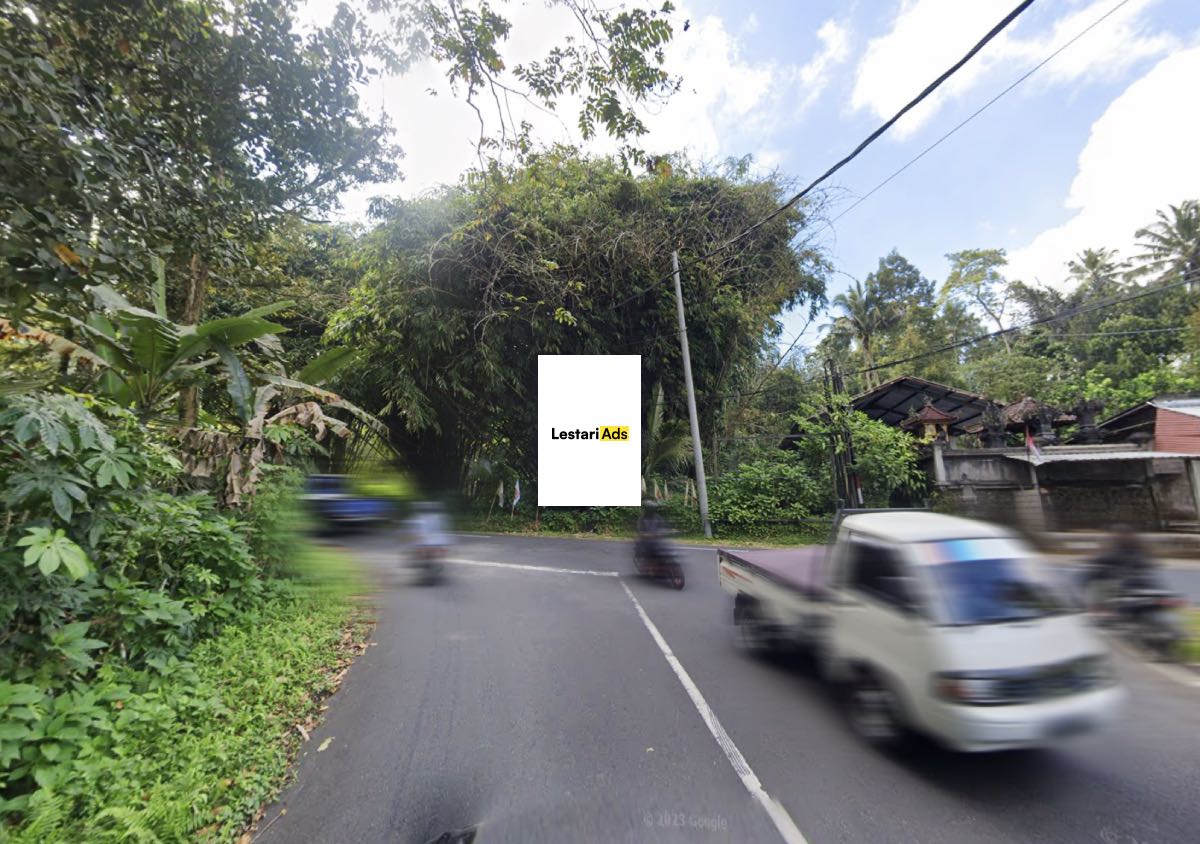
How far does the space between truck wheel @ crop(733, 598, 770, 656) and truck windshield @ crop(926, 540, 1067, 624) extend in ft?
9.07

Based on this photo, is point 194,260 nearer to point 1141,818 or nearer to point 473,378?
point 473,378

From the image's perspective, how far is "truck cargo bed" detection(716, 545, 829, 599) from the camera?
3.54 m

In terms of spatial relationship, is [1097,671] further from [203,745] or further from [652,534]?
[203,745]

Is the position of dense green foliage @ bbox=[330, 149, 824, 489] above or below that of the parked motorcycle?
above

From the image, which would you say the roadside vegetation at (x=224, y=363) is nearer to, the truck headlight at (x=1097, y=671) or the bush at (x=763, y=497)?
the truck headlight at (x=1097, y=671)

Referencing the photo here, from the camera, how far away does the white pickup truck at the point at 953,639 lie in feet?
5.10

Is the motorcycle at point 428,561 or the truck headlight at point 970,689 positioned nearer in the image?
the motorcycle at point 428,561

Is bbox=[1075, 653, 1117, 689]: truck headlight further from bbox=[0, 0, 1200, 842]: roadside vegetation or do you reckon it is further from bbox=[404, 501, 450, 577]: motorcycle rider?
bbox=[404, 501, 450, 577]: motorcycle rider

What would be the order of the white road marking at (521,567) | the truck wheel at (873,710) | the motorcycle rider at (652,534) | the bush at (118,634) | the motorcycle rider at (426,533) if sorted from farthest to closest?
the truck wheel at (873,710)
the motorcycle rider at (652,534)
the bush at (118,634)
the white road marking at (521,567)
the motorcycle rider at (426,533)

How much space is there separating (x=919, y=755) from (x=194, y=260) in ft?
18.7

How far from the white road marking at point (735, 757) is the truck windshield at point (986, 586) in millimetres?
1238

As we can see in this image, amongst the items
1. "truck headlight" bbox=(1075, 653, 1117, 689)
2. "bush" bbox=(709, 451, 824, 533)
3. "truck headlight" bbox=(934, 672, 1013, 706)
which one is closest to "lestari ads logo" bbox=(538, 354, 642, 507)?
"truck headlight" bbox=(1075, 653, 1117, 689)

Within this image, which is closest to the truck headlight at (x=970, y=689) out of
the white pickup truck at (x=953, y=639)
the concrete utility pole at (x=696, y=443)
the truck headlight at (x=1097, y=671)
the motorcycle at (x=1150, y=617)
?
the white pickup truck at (x=953, y=639)

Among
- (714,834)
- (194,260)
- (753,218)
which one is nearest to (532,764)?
(714,834)
